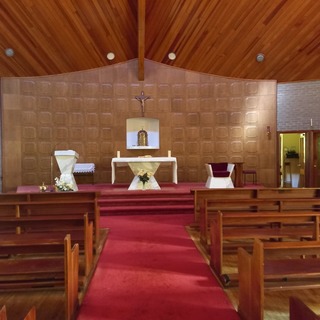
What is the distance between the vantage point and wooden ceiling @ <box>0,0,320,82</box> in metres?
7.30

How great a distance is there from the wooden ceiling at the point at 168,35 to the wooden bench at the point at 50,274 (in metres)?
5.74

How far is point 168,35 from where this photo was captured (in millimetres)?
8438

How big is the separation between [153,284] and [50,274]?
89cm

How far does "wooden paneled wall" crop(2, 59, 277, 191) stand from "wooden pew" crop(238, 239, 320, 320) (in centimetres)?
714

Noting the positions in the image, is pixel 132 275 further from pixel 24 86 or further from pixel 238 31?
pixel 24 86

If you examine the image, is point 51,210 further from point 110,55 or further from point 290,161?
point 290,161

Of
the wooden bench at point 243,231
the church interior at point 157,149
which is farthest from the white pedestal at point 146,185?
the wooden bench at point 243,231

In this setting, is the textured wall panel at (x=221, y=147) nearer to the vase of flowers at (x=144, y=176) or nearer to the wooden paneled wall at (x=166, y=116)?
the wooden paneled wall at (x=166, y=116)

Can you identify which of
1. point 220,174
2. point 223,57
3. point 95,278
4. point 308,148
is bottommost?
point 95,278

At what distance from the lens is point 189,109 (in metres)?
9.85

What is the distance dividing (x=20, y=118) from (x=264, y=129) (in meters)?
6.97

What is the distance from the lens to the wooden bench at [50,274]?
86.9 inches

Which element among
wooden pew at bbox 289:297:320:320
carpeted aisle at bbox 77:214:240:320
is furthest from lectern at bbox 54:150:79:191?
wooden pew at bbox 289:297:320:320

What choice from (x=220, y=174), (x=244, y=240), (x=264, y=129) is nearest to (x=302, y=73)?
(x=264, y=129)
